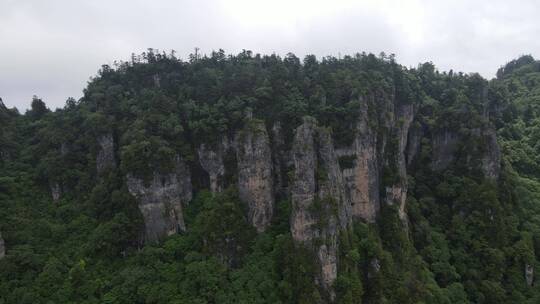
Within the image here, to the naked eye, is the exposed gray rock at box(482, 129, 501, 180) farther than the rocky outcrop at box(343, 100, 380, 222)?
Yes

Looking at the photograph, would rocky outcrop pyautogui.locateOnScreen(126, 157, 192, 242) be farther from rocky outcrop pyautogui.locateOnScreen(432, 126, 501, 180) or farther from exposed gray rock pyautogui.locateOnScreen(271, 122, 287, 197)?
rocky outcrop pyautogui.locateOnScreen(432, 126, 501, 180)

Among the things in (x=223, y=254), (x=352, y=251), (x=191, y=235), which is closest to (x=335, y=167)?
(x=352, y=251)

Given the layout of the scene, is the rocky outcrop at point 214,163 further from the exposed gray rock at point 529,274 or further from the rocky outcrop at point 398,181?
the exposed gray rock at point 529,274

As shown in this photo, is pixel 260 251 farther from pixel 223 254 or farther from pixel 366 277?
pixel 366 277

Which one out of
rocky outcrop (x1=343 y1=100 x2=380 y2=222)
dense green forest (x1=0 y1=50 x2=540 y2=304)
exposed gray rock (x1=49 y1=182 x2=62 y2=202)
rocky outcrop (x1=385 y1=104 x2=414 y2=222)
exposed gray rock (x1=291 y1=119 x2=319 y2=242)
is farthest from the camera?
exposed gray rock (x1=49 y1=182 x2=62 y2=202)

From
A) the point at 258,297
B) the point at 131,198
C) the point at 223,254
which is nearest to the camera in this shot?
the point at 258,297

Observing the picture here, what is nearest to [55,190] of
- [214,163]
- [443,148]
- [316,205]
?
[214,163]

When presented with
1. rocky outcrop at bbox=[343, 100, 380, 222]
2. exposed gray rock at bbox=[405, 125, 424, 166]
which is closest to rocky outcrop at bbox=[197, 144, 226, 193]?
rocky outcrop at bbox=[343, 100, 380, 222]
